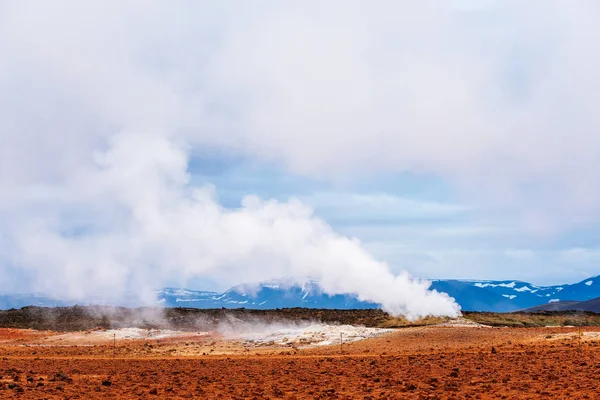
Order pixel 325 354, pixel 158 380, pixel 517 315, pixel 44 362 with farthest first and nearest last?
1. pixel 517 315
2. pixel 325 354
3. pixel 44 362
4. pixel 158 380

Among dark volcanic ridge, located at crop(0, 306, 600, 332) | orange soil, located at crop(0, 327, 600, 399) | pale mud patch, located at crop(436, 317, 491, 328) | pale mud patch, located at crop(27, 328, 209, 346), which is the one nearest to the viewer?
orange soil, located at crop(0, 327, 600, 399)

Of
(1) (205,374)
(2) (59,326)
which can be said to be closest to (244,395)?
(1) (205,374)

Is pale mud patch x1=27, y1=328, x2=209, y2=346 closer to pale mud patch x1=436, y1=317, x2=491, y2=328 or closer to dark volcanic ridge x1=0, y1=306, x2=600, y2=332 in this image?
dark volcanic ridge x1=0, y1=306, x2=600, y2=332

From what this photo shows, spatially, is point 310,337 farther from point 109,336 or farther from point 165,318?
point 165,318

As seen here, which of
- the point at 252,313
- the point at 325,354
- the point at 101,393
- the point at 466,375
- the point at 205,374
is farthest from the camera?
the point at 252,313

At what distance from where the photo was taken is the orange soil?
26.3m

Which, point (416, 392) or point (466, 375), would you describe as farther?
point (466, 375)

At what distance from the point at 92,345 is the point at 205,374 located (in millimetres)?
37912

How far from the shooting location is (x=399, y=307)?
96.2 metres

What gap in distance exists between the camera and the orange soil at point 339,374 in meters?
26.3

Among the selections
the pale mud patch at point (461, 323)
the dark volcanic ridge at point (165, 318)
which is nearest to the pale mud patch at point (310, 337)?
the pale mud patch at point (461, 323)

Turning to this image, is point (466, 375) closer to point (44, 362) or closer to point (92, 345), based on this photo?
point (44, 362)

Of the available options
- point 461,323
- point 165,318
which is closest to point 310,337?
point 461,323

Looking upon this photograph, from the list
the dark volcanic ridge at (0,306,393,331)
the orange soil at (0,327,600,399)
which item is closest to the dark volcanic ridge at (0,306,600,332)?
the dark volcanic ridge at (0,306,393,331)
